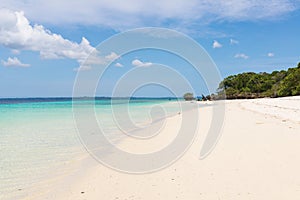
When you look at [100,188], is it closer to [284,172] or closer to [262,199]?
[262,199]

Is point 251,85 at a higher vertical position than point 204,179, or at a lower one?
higher

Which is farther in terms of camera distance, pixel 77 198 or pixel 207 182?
pixel 207 182

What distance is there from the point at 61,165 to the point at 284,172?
5.52 m

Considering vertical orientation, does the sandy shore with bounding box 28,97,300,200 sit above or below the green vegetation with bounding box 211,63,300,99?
below

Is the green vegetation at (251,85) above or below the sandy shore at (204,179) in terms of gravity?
above

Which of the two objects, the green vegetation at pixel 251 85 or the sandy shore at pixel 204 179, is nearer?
the sandy shore at pixel 204 179

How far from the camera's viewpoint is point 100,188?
5.29 metres

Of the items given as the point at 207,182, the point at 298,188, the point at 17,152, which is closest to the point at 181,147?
the point at 207,182

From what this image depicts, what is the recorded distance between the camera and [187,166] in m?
6.42

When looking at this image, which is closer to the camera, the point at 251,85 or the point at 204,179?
the point at 204,179

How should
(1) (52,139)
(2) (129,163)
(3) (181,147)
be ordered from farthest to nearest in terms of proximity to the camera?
(1) (52,139)
(3) (181,147)
(2) (129,163)

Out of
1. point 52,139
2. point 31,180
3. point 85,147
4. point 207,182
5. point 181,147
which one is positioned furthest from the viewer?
point 52,139

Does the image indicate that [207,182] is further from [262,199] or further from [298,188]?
[298,188]

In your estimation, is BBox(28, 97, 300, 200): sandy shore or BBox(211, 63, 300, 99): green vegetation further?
BBox(211, 63, 300, 99): green vegetation
